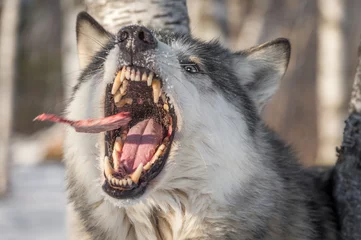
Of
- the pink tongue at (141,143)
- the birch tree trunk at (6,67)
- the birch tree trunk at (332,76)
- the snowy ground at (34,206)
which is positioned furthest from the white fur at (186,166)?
the birch tree trunk at (6,67)

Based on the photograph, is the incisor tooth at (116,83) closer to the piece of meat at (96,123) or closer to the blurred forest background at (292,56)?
the piece of meat at (96,123)

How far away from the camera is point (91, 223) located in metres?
3.52

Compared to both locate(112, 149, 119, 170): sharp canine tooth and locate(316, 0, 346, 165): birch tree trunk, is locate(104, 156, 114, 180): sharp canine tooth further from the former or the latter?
locate(316, 0, 346, 165): birch tree trunk

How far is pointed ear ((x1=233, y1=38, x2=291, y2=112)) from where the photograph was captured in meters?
3.81

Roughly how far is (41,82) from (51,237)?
16359mm

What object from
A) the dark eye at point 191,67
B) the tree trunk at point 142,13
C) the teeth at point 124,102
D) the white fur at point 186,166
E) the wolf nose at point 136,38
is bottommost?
the white fur at point 186,166

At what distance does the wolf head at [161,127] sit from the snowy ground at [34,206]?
211 inches

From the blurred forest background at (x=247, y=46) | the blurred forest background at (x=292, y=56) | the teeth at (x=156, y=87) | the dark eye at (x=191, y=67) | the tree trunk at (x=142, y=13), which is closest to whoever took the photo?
the teeth at (x=156, y=87)

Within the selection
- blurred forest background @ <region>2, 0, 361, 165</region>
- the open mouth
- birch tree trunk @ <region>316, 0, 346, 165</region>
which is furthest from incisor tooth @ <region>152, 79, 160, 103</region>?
birch tree trunk @ <region>316, 0, 346, 165</region>

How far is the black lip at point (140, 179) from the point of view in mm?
3070

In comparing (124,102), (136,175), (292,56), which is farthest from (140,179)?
(292,56)

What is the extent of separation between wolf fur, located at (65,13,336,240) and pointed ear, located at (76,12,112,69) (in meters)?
0.17

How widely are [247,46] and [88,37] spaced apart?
454 inches

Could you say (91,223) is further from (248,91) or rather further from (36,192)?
(36,192)
